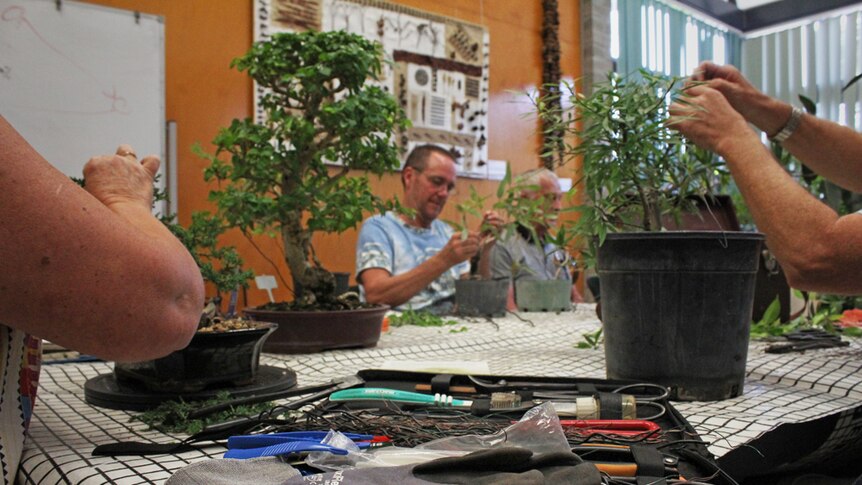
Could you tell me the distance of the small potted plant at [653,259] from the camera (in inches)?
33.7

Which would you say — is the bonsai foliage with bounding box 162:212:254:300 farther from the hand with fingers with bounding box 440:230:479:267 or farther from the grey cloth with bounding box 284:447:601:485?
the hand with fingers with bounding box 440:230:479:267

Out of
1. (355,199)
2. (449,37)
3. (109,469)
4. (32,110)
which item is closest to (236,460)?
(109,469)

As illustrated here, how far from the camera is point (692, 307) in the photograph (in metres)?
0.86

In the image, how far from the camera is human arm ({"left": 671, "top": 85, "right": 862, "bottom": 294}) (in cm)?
97

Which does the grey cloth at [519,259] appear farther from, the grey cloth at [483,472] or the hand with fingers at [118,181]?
the grey cloth at [483,472]

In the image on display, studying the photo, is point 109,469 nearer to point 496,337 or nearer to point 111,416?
point 111,416

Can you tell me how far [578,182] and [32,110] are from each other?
8.03 ft

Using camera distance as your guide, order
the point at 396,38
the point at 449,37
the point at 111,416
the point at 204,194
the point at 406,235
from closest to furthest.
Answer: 1. the point at 111,416
2. the point at 406,235
3. the point at 204,194
4. the point at 396,38
5. the point at 449,37

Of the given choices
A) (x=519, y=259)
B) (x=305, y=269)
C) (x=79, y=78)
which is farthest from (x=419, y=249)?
(x=79, y=78)


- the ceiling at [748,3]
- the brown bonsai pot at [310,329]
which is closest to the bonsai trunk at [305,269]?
the brown bonsai pot at [310,329]

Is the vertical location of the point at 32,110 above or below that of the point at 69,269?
above

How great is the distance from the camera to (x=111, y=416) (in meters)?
0.79

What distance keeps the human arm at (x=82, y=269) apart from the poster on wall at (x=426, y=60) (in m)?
2.93

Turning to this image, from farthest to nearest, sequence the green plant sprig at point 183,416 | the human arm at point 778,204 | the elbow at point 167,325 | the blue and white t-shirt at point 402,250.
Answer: the blue and white t-shirt at point 402,250, the human arm at point 778,204, the green plant sprig at point 183,416, the elbow at point 167,325
